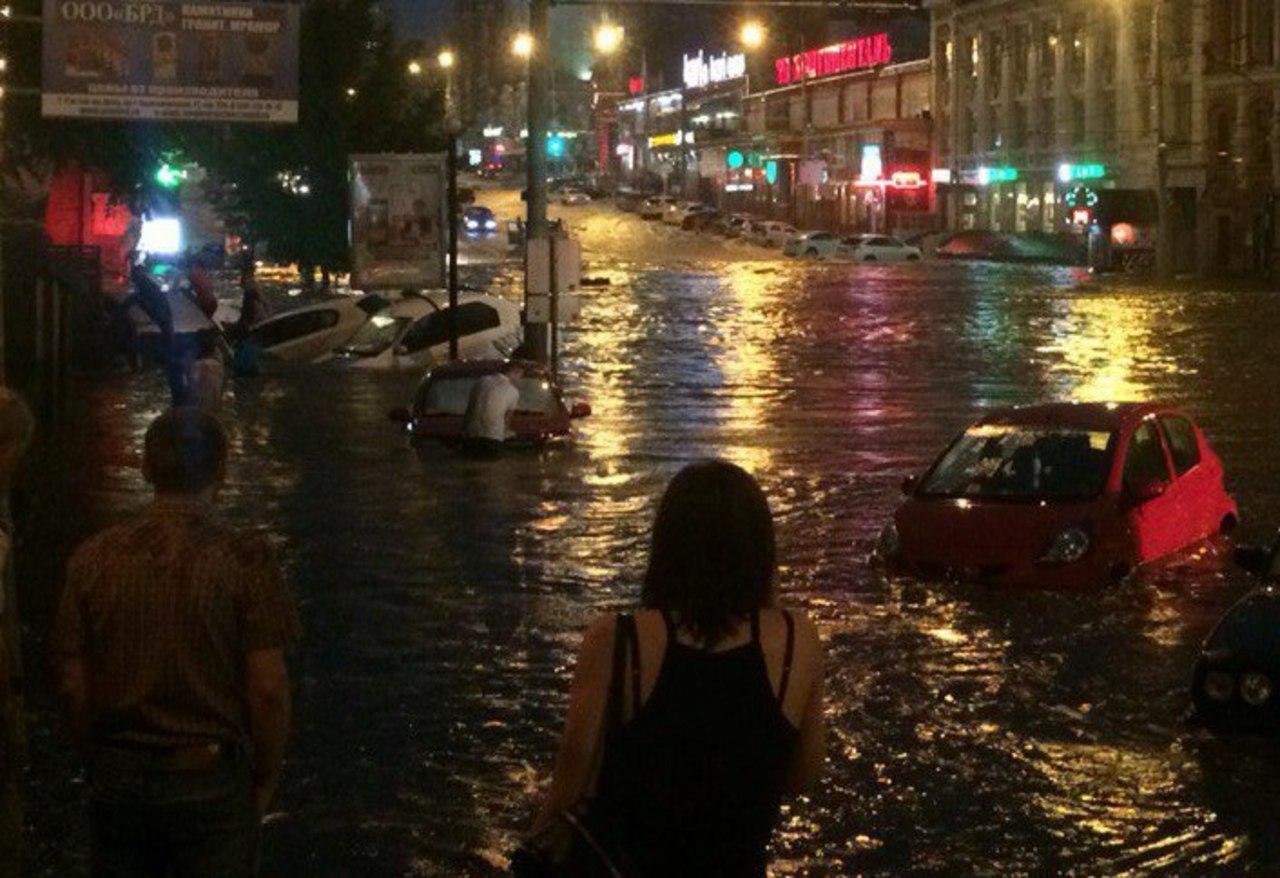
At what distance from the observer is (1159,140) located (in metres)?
80.9

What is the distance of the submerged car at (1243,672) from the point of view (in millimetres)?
10789

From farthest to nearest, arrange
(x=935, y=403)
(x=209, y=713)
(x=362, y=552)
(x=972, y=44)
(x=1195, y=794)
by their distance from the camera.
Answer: (x=972, y=44), (x=935, y=403), (x=362, y=552), (x=1195, y=794), (x=209, y=713)

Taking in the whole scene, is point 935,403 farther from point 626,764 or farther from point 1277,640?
point 626,764

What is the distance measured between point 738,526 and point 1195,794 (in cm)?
614

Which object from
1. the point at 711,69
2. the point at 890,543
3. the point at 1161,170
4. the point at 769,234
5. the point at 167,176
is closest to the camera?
the point at 890,543

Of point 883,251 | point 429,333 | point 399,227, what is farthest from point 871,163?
point 399,227

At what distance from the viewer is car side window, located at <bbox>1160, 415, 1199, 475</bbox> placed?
1727cm

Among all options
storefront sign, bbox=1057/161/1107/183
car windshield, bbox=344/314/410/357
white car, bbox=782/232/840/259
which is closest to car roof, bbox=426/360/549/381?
car windshield, bbox=344/314/410/357

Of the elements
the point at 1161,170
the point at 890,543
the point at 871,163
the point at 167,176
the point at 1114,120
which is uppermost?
the point at 1114,120

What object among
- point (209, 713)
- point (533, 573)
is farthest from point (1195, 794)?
point (533, 573)

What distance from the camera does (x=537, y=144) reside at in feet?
104

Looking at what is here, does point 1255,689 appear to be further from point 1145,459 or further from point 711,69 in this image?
point 711,69

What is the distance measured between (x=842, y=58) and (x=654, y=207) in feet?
44.3

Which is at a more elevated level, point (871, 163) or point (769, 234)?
point (871, 163)
